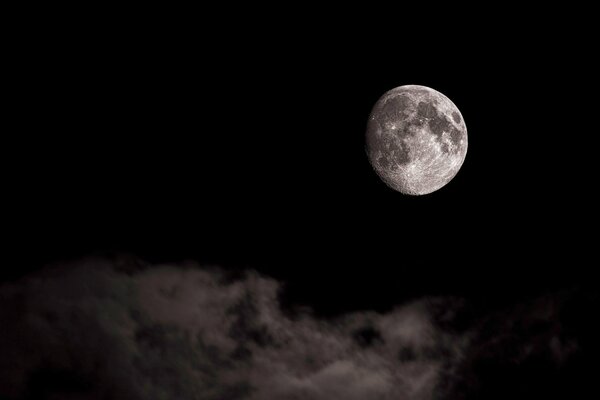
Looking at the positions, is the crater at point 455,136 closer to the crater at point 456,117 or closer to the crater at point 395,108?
the crater at point 456,117

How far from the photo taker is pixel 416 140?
9.81 metres

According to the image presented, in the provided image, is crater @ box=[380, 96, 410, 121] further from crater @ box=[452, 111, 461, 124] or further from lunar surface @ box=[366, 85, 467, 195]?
crater @ box=[452, 111, 461, 124]

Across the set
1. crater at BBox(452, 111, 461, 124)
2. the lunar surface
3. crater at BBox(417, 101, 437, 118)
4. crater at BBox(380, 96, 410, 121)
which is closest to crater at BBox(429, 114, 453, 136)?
the lunar surface

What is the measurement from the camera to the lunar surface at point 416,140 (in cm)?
987

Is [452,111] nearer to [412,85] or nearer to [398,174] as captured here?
[412,85]

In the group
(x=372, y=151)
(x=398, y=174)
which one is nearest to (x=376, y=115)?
(x=372, y=151)

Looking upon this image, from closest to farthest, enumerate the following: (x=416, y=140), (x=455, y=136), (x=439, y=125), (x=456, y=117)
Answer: (x=416, y=140)
(x=439, y=125)
(x=455, y=136)
(x=456, y=117)

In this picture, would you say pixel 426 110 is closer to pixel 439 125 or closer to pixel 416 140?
pixel 439 125

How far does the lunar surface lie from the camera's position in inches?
388

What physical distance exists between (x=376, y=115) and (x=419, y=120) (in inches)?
49.8

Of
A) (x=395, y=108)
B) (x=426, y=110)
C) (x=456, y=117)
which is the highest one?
(x=456, y=117)

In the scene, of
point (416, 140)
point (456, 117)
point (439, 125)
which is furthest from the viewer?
point (456, 117)

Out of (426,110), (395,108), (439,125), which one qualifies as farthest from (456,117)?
(395,108)

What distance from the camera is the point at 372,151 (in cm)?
1070
